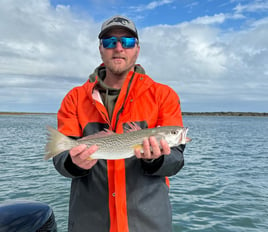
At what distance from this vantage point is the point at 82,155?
3.05 meters

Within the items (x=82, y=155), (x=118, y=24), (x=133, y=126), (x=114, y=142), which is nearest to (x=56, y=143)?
(x=82, y=155)

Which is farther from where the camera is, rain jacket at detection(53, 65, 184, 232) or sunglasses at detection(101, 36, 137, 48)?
sunglasses at detection(101, 36, 137, 48)

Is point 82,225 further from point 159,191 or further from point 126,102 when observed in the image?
point 126,102

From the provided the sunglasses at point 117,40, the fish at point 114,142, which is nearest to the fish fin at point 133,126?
the fish at point 114,142

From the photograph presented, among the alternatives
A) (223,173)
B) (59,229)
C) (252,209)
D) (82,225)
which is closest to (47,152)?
(82,225)

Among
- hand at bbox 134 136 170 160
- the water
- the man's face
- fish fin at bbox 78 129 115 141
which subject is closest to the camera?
hand at bbox 134 136 170 160

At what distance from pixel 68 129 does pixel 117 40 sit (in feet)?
4.63

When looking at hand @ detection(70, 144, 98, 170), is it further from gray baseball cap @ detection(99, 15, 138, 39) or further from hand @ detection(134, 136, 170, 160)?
gray baseball cap @ detection(99, 15, 138, 39)

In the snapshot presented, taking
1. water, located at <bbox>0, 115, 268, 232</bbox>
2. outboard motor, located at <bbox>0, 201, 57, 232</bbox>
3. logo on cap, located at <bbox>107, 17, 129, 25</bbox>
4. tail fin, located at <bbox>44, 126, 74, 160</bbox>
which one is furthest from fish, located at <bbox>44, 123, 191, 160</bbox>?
water, located at <bbox>0, 115, 268, 232</bbox>

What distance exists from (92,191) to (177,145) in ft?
4.13

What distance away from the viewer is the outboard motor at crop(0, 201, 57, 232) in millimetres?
3818

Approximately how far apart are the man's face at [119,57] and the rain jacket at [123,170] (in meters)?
0.16

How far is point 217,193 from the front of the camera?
11.8 m

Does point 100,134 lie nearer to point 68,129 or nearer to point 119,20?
point 68,129
